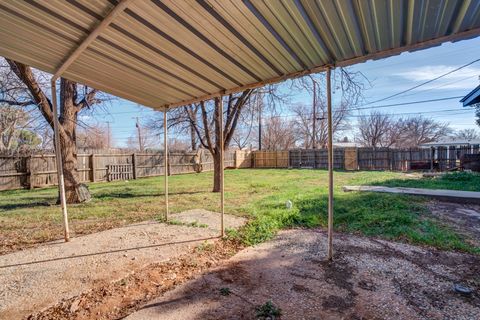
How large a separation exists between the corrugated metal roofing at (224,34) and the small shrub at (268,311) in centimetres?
222

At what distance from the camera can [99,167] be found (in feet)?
39.4

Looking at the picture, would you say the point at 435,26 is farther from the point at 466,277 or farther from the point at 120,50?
the point at 120,50

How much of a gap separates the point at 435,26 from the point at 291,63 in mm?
1217

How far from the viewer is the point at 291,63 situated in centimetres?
265

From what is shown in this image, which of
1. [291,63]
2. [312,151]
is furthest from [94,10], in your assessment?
[312,151]

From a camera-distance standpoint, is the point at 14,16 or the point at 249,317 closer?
the point at 249,317

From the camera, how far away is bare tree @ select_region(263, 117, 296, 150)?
1243 inches

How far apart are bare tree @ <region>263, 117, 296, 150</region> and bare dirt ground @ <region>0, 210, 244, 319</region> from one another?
2800 cm

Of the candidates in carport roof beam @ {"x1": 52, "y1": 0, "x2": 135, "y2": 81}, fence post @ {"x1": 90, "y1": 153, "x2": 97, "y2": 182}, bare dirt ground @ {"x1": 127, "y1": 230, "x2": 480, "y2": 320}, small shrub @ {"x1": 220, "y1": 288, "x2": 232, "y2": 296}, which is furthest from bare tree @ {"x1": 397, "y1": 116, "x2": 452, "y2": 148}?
carport roof beam @ {"x1": 52, "y1": 0, "x2": 135, "y2": 81}

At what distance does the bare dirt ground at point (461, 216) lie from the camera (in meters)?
3.64

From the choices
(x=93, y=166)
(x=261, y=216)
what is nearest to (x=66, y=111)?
(x=93, y=166)

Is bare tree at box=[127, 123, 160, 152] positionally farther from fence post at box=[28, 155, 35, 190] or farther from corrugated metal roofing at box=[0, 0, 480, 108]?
corrugated metal roofing at box=[0, 0, 480, 108]

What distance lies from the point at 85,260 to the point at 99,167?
10.5 meters

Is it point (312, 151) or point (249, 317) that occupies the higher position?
point (312, 151)
